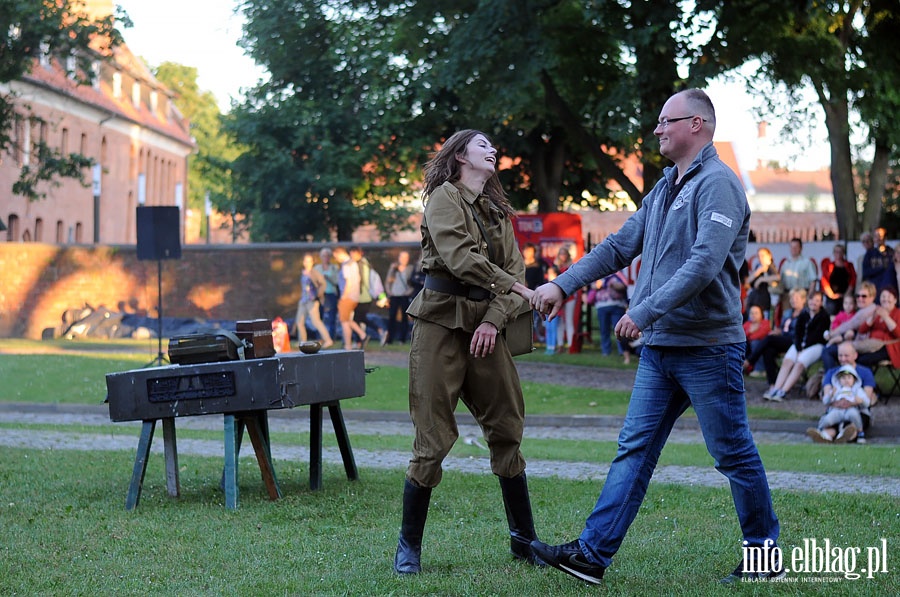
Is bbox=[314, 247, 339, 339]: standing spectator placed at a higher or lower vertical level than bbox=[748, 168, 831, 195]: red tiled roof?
lower

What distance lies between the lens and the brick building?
51656 mm

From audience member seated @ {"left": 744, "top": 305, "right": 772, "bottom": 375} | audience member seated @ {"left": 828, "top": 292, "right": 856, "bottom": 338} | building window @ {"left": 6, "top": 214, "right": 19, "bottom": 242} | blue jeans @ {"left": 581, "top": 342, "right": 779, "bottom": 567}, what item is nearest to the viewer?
blue jeans @ {"left": 581, "top": 342, "right": 779, "bottom": 567}

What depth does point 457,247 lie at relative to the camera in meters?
5.96

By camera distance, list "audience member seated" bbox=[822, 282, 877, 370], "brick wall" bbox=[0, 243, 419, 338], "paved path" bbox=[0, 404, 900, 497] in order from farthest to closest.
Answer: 1. "brick wall" bbox=[0, 243, 419, 338]
2. "audience member seated" bbox=[822, 282, 877, 370]
3. "paved path" bbox=[0, 404, 900, 497]

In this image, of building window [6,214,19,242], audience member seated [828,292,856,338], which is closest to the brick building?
building window [6,214,19,242]

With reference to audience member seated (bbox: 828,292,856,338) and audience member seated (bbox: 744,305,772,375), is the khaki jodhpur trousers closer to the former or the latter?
audience member seated (bbox: 828,292,856,338)

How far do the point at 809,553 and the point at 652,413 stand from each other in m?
1.36

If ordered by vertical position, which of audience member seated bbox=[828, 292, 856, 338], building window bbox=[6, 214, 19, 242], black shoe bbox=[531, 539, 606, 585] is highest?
building window bbox=[6, 214, 19, 242]

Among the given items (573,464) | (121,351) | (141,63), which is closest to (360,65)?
(121,351)

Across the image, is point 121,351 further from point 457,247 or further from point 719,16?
point 457,247

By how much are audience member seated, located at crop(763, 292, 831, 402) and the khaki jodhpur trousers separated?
11.4 meters

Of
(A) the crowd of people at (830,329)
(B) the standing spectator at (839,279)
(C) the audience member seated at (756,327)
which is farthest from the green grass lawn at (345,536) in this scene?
(B) the standing spectator at (839,279)

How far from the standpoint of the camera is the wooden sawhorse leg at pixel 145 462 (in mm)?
8312

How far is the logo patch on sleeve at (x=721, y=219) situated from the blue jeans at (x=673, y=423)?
57 centimetres
